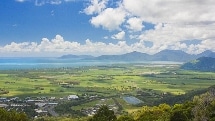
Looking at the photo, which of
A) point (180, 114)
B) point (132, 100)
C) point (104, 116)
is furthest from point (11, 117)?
point (132, 100)

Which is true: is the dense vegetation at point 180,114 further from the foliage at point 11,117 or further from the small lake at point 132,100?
the small lake at point 132,100

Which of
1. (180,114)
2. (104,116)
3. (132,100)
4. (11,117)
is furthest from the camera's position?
(132,100)

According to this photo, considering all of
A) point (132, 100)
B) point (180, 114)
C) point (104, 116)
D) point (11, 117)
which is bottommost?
point (132, 100)

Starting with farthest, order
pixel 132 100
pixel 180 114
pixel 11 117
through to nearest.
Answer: pixel 132 100, pixel 11 117, pixel 180 114

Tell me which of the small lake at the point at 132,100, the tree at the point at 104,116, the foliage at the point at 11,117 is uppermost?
the foliage at the point at 11,117

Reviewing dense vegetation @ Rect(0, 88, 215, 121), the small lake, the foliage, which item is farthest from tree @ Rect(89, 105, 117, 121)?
the small lake

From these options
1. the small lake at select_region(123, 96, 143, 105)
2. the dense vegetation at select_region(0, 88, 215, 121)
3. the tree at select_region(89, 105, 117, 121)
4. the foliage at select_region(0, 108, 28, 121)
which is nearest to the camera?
the dense vegetation at select_region(0, 88, 215, 121)

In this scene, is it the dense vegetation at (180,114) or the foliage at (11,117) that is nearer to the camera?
the dense vegetation at (180,114)

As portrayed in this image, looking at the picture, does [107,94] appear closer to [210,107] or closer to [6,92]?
[6,92]

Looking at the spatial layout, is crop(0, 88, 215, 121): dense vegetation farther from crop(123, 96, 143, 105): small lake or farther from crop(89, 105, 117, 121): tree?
crop(123, 96, 143, 105): small lake

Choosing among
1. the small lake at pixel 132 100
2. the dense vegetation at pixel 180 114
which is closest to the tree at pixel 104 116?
the dense vegetation at pixel 180 114

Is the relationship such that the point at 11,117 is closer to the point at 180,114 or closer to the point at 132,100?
the point at 180,114

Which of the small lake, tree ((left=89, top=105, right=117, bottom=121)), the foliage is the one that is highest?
the foliage
